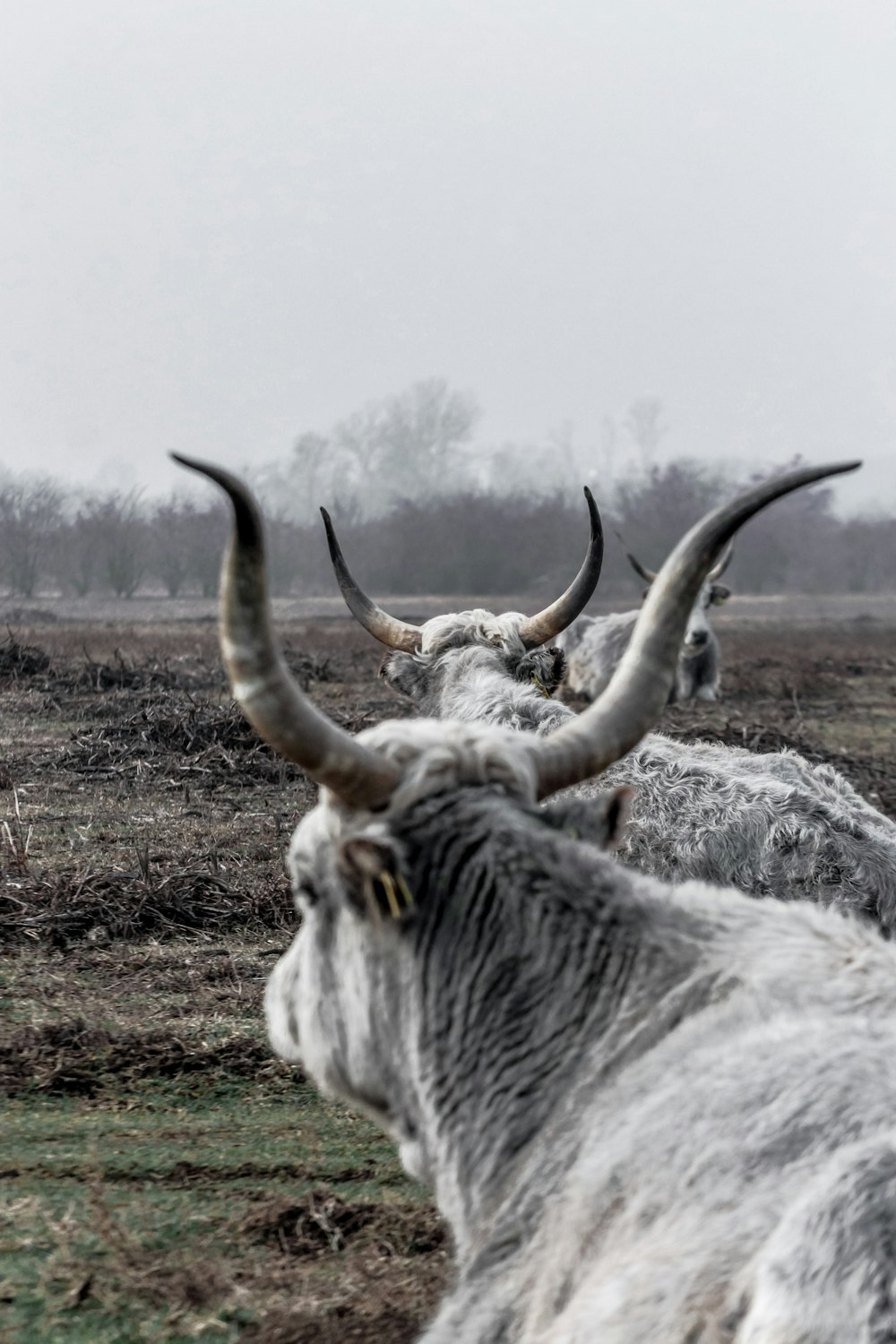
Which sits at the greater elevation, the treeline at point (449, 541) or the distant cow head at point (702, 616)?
the treeline at point (449, 541)

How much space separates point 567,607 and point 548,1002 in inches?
183

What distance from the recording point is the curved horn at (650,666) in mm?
3275

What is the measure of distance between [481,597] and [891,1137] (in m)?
48.9

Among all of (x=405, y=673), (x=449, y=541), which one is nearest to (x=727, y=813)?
Answer: (x=405, y=673)

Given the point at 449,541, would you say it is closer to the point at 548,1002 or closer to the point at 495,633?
the point at 495,633

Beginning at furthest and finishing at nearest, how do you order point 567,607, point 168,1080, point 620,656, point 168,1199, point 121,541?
point 121,541
point 620,656
point 567,607
point 168,1080
point 168,1199

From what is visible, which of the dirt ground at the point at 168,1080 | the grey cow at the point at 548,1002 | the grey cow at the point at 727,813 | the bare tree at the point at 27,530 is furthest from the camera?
the bare tree at the point at 27,530

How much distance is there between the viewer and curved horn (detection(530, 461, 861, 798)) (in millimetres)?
3275

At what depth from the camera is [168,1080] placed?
5812 millimetres

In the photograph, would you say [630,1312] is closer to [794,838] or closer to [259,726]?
[259,726]

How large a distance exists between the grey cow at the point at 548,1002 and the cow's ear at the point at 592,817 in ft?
0.04

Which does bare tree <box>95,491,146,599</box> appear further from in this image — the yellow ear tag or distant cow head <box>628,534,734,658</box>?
the yellow ear tag

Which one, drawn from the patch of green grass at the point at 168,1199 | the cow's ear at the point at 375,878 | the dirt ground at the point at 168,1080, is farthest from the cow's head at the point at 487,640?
the cow's ear at the point at 375,878

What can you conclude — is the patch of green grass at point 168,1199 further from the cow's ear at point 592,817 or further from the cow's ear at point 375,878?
the cow's ear at point 592,817
